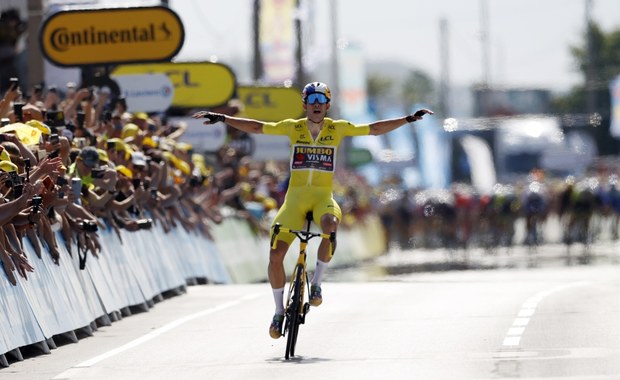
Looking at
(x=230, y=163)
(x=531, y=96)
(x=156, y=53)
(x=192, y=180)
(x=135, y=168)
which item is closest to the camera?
(x=135, y=168)

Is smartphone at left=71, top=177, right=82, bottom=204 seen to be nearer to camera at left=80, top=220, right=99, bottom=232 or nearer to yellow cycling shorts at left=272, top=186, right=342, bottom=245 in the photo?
camera at left=80, top=220, right=99, bottom=232

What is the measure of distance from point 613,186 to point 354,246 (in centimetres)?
1433

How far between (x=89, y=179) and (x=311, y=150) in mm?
4792

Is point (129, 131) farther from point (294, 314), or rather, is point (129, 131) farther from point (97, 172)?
point (294, 314)

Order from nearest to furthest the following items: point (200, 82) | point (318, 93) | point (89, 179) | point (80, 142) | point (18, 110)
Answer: point (318, 93) → point (18, 110) → point (89, 179) → point (80, 142) → point (200, 82)

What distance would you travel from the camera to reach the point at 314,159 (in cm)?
→ 1575

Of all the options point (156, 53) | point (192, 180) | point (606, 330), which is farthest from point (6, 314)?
point (156, 53)

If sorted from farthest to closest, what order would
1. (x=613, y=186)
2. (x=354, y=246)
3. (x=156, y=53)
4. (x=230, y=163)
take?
(x=613, y=186), (x=354, y=246), (x=230, y=163), (x=156, y=53)

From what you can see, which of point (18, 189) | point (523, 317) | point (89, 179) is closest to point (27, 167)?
point (18, 189)

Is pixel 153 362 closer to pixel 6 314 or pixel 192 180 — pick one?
pixel 6 314

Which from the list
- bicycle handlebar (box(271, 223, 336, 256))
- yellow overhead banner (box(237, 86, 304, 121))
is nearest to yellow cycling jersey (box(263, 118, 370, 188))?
bicycle handlebar (box(271, 223, 336, 256))

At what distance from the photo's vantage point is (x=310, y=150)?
51.8 ft

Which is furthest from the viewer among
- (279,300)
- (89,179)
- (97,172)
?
(89,179)

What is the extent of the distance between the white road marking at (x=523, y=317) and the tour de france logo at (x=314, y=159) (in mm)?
2135
